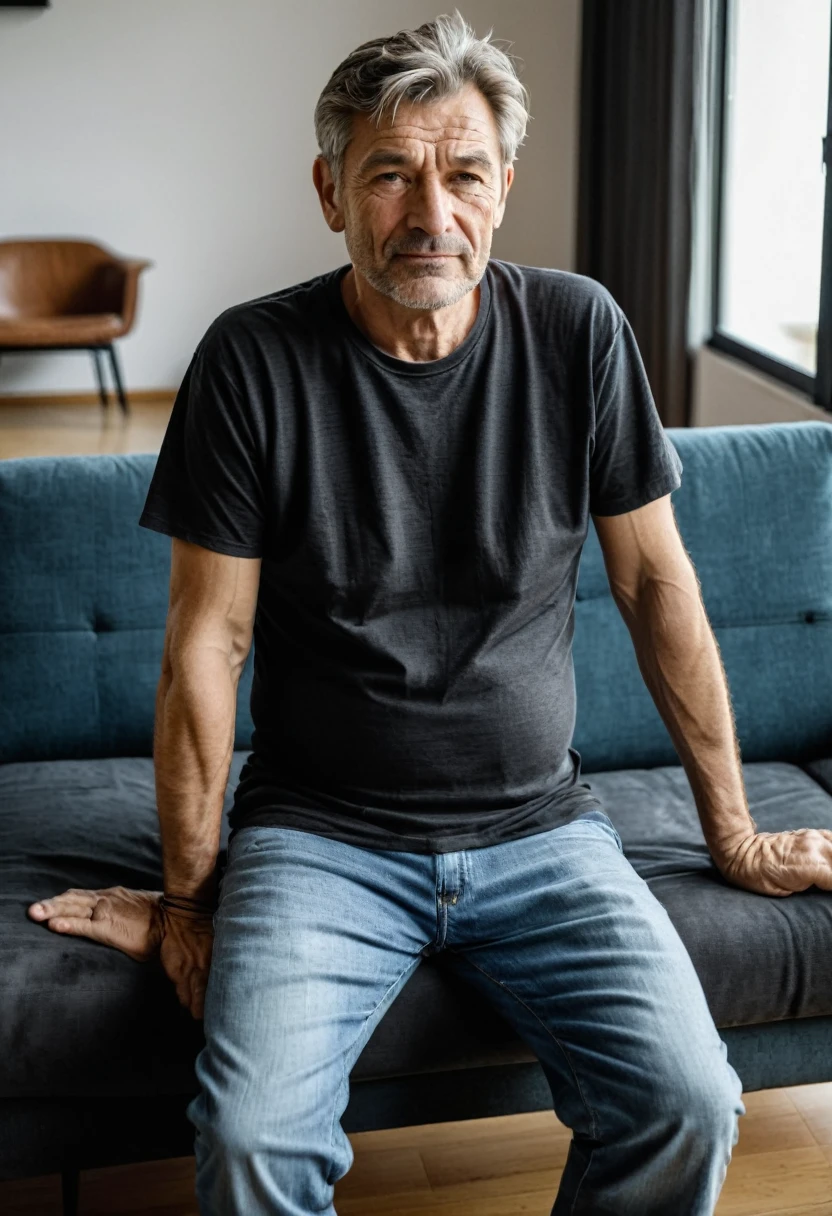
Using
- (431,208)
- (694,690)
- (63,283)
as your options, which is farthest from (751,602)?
(63,283)

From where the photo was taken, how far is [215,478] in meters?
1.42

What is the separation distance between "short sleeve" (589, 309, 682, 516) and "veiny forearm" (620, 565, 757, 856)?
114 millimetres

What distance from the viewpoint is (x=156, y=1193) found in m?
1.69

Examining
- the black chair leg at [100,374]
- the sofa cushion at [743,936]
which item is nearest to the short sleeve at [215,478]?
the sofa cushion at [743,936]

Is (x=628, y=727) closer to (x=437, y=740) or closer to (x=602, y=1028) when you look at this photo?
(x=437, y=740)

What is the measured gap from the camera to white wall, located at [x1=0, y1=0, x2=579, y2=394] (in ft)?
21.0

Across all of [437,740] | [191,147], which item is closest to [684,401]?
[191,147]

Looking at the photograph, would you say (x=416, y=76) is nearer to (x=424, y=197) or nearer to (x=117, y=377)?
(x=424, y=197)

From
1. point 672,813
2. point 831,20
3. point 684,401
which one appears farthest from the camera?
point 684,401

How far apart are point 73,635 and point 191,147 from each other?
5.24 m

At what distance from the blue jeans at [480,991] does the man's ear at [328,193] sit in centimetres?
70

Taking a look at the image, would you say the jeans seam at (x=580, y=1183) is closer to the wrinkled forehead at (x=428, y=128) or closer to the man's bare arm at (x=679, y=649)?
the man's bare arm at (x=679, y=649)

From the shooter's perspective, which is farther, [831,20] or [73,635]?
[831,20]

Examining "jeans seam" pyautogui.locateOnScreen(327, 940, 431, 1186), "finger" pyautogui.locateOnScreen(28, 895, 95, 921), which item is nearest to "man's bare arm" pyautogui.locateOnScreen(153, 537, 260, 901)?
"finger" pyautogui.locateOnScreen(28, 895, 95, 921)
